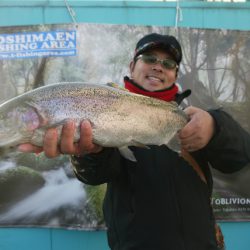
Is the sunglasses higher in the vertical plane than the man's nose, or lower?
higher

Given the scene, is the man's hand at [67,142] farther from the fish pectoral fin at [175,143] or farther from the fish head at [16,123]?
the fish pectoral fin at [175,143]

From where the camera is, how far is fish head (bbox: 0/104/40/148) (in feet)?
5.92

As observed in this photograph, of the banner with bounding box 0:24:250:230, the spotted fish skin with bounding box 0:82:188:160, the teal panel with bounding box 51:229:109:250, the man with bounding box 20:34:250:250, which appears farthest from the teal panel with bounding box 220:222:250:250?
the spotted fish skin with bounding box 0:82:188:160

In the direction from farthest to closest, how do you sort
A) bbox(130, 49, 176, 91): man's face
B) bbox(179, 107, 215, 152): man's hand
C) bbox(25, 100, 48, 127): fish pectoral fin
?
bbox(130, 49, 176, 91): man's face → bbox(179, 107, 215, 152): man's hand → bbox(25, 100, 48, 127): fish pectoral fin

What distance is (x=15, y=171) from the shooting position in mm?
3438

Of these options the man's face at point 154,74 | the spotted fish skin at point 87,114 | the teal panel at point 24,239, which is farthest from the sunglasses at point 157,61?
the teal panel at point 24,239

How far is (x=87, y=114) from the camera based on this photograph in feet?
6.07

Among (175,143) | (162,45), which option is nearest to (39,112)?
(175,143)

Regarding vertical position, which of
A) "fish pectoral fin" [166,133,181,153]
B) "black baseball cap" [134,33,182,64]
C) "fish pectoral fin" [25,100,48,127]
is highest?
"black baseball cap" [134,33,182,64]

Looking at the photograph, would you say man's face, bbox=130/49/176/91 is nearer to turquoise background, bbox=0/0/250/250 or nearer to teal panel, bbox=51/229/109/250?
turquoise background, bbox=0/0/250/250

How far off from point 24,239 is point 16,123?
2148 mm

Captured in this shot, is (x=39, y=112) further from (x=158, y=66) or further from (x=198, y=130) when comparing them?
(x=158, y=66)

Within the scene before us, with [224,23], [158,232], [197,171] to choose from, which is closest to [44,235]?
[158,232]

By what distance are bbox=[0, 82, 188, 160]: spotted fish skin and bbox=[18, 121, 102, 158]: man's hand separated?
28mm
